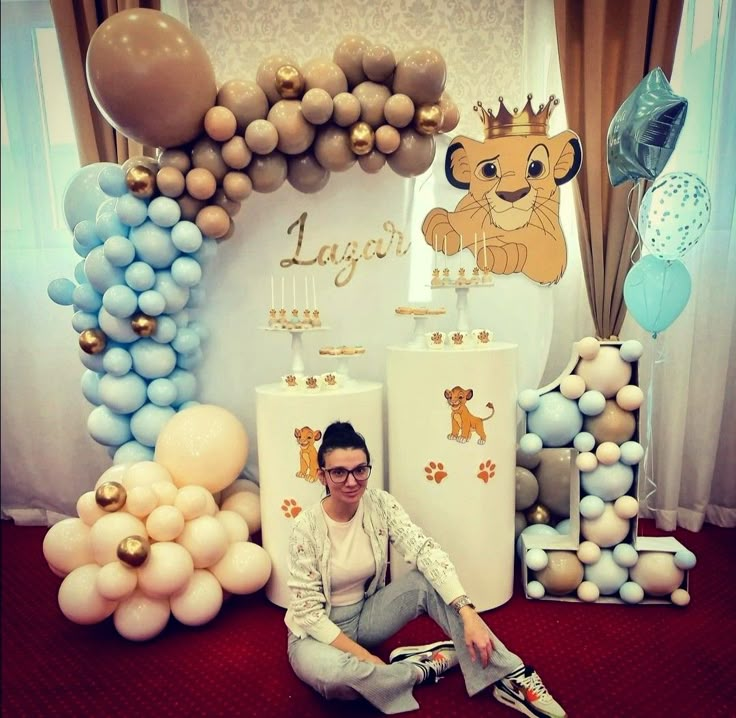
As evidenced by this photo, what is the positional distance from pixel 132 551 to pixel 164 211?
121 centimetres

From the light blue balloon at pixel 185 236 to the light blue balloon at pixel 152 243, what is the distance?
33mm

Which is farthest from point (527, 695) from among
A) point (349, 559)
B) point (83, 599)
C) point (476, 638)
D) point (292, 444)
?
point (83, 599)

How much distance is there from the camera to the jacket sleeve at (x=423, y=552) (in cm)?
172

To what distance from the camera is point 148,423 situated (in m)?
2.38

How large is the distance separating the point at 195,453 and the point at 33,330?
141 cm

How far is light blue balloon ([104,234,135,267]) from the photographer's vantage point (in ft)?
7.15

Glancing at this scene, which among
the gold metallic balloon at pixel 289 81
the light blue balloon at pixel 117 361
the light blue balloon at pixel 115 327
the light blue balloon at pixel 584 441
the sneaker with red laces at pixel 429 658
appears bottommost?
the sneaker with red laces at pixel 429 658

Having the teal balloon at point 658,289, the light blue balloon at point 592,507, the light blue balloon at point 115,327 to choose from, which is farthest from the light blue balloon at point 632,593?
the light blue balloon at point 115,327

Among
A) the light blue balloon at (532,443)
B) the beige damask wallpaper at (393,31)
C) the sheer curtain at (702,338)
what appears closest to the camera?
the light blue balloon at (532,443)

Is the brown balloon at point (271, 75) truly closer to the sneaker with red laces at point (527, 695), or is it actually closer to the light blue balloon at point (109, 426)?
the light blue balloon at point (109, 426)

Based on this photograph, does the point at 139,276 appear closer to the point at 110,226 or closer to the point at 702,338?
the point at 110,226

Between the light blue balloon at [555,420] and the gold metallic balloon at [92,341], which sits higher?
the gold metallic balloon at [92,341]

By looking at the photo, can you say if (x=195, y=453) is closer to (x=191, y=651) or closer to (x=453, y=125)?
(x=191, y=651)

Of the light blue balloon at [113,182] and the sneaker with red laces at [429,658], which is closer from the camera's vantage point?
the sneaker with red laces at [429,658]
